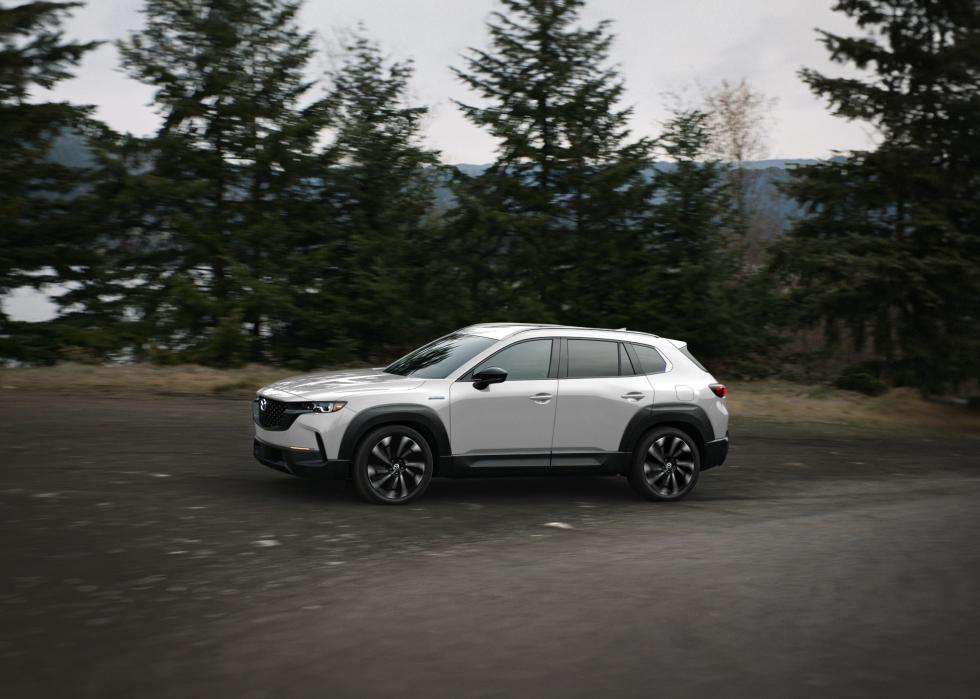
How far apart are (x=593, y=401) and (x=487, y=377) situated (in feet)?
3.74

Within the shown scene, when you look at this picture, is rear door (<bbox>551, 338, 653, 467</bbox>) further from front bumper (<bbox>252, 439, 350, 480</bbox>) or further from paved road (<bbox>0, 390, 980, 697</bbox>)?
front bumper (<bbox>252, 439, 350, 480</bbox>)

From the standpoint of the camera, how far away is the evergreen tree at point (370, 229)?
24094mm

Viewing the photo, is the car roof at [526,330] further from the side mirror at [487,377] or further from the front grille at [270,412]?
the front grille at [270,412]

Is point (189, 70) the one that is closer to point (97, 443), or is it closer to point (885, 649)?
point (97, 443)

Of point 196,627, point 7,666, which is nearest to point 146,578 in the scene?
point 196,627


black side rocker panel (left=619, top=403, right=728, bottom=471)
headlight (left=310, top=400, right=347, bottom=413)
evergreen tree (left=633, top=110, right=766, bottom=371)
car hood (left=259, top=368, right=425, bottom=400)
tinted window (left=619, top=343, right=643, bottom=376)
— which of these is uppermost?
evergreen tree (left=633, top=110, right=766, bottom=371)

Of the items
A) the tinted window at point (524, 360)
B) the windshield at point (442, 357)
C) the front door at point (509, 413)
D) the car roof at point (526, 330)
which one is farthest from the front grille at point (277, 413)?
the car roof at point (526, 330)

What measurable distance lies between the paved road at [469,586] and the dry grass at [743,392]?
730 cm

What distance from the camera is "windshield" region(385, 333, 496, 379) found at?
1004cm

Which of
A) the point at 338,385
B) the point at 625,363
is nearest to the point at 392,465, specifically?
the point at 338,385

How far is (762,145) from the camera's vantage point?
4278 cm

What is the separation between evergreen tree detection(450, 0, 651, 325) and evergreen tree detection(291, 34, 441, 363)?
100cm

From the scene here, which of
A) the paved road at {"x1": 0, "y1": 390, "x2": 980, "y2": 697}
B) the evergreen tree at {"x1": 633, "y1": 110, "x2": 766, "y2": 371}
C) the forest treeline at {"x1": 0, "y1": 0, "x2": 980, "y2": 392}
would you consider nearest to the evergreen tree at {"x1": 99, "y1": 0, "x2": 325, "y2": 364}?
the forest treeline at {"x1": 0, "y1": 0, "x2": 980, "y2": 392}

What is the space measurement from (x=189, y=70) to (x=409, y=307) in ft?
24.3
